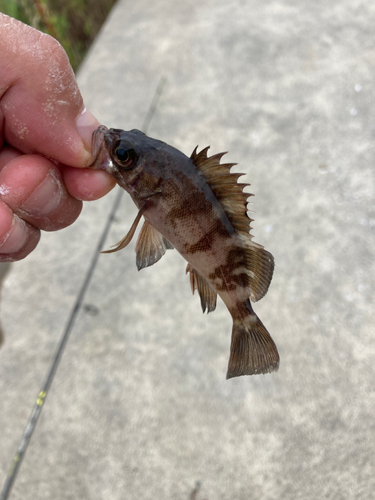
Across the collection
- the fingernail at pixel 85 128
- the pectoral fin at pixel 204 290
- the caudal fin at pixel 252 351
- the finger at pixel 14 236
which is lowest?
Result: the caudal fin at pixel 252 351

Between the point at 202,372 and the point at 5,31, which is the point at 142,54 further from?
the point at 202,372

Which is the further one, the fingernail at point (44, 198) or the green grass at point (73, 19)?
the green grass at point (73, 19)

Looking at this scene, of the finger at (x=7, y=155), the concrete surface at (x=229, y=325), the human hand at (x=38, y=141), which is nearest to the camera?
the human hand at (x=38, y=141)

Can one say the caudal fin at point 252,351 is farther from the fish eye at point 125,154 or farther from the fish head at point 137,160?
the fish eye at point 125,154

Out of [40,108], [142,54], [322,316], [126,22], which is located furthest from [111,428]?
[126,22]

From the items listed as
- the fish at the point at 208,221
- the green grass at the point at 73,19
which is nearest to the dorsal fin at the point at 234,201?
the fish at the point at 208,221

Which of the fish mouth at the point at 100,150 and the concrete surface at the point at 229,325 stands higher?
the fish mouth at the point at 100,150
